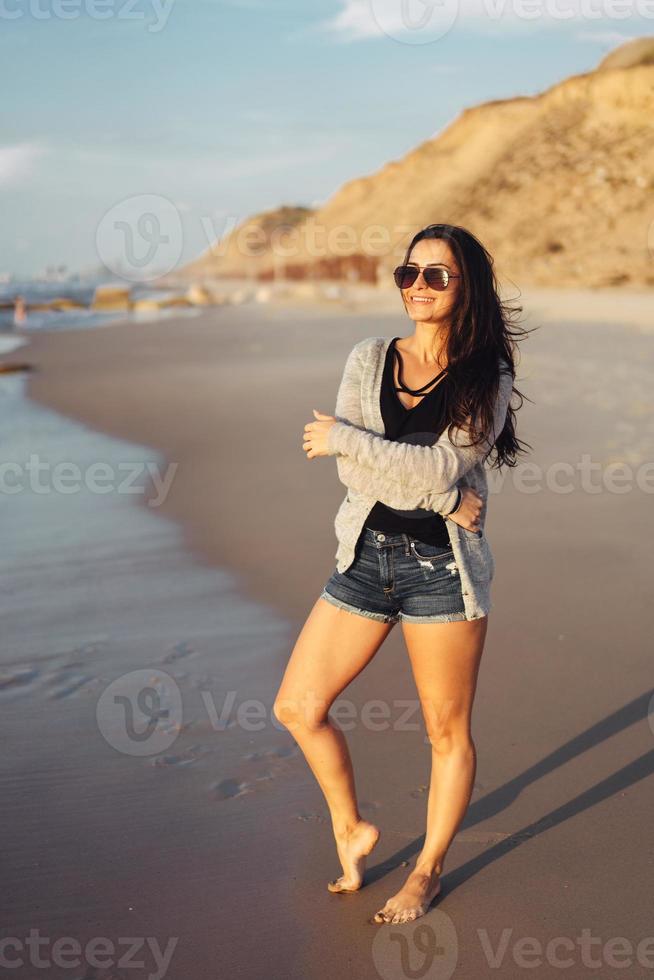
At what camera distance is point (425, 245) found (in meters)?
2.98

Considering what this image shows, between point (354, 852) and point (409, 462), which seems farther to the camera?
point (354, 852)

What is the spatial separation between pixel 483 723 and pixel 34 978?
2051mm

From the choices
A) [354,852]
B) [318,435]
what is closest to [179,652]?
[354,852]

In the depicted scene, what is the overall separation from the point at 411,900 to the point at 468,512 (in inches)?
44.8

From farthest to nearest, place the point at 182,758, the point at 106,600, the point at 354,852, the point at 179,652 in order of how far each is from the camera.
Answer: the point at 106,600, the point at 179,652, the point at 182,758, the point at 354,852

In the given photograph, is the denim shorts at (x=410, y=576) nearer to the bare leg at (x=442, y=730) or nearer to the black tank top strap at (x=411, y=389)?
the bare leg at (x=442, y=730)

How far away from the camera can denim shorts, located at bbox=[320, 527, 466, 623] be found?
2852 mm

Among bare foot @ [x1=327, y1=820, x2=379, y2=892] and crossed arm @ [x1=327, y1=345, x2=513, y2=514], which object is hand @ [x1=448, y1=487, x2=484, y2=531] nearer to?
crossed arm @ [x1=327, y1=345, x2=513, y2=514]

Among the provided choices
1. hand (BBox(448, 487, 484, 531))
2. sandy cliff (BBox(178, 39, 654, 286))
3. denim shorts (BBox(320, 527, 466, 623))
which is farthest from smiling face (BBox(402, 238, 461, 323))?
sandy cliff (BBox(178, 39, 654, 286))

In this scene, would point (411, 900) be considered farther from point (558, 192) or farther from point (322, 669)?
point (558, 192)

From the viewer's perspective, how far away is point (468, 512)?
286 cm

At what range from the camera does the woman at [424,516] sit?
112 inches

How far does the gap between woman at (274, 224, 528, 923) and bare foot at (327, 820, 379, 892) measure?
150 mm

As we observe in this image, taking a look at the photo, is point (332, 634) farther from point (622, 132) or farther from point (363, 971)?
point (622, 132)
